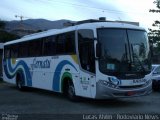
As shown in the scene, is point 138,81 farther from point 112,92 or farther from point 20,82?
point 20,82

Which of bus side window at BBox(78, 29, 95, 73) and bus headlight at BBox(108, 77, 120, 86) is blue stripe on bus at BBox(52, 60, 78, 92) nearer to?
bus side window at BBox(78, 29, 95, 73)

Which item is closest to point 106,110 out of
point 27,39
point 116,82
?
point 116,82

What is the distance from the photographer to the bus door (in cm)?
1533

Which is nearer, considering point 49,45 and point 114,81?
point 114,81

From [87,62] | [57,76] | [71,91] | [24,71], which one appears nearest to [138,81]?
[87,62]

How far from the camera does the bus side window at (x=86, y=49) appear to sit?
15.4 metres

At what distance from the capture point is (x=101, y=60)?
49.5 feet

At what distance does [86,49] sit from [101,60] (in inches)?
38.5

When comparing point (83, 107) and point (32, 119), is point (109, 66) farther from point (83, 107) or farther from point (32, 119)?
point (32, 119)

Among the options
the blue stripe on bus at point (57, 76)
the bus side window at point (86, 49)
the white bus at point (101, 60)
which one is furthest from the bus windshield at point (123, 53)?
the blue stripe on bus at point (57, 76)

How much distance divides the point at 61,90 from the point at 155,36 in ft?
78.9

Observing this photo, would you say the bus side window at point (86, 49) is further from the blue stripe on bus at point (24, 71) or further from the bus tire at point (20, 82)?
the bus tire at point (20, 82)

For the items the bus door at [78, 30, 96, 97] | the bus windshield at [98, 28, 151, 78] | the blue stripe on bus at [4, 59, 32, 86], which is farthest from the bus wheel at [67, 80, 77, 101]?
the blue stripe on bus at [4, 59, 32, 86]

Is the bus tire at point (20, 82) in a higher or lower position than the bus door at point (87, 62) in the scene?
lower
